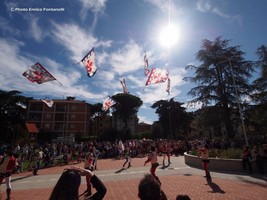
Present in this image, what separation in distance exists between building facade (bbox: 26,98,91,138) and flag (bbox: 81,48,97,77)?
51.4 m

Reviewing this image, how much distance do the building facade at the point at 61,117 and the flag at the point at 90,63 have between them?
51.4 m

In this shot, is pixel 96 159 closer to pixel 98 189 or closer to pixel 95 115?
pixel 98 189

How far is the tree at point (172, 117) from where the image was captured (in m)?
59.4

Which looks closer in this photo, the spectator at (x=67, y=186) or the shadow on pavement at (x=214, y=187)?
the spectator at (x=67, y=186)

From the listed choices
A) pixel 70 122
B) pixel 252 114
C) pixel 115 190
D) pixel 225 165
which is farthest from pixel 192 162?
pixel 70 122

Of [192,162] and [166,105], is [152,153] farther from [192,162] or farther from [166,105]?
[166,105]

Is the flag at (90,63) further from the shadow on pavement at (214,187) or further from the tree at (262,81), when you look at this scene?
the tree at (262,81)

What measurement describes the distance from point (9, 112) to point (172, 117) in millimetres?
42312

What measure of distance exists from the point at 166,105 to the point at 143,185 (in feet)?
194

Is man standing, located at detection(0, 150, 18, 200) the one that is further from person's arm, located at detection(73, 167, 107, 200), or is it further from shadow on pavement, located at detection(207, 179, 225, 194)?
shadow on pavement, located at detection(207, 179, 225, 194)

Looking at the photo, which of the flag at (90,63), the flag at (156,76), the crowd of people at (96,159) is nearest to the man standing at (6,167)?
the crowd of people at (96,159)

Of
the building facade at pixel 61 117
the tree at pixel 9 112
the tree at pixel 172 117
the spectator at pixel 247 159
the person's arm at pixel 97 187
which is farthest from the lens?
the building facade at pixel 61 117

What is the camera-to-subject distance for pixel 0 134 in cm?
4441

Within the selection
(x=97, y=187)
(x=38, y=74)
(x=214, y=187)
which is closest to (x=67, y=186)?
(x=97, y=187)
